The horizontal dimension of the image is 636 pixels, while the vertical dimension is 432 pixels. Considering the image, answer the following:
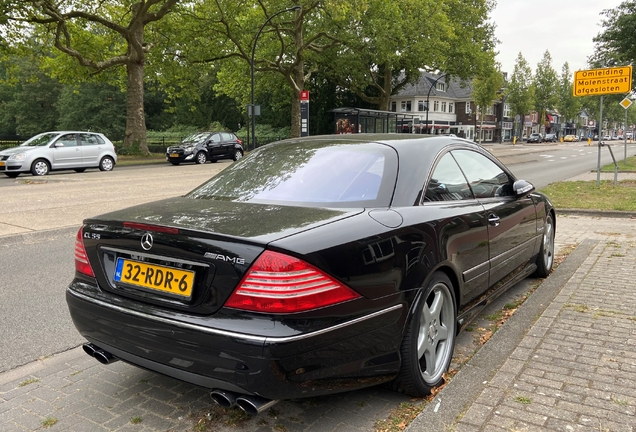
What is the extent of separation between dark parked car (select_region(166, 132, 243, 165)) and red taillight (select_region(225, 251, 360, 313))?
79.2 ft

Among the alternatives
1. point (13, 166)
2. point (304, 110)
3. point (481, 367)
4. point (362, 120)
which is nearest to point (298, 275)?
point (481, 367)

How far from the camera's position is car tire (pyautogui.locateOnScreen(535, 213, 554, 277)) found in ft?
17.7

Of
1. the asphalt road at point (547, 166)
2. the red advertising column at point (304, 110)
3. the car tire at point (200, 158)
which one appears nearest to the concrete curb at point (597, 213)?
the asphalt road at point (547, 166)

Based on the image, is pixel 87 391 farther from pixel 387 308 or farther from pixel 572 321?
pixel 572 321

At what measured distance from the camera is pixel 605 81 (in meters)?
13.6

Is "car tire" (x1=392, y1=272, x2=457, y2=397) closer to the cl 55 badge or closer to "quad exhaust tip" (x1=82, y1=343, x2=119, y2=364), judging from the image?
the cl 55 badge

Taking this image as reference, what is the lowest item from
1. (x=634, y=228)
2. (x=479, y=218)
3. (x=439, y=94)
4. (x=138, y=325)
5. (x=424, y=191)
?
(x=634, y=228)

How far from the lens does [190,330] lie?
2.40 m

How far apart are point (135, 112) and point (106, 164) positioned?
9394 mm

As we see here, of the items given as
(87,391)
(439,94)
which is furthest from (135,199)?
(439,94)

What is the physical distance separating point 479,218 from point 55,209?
30.6 ft

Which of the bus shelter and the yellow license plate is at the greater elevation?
the bus shelter

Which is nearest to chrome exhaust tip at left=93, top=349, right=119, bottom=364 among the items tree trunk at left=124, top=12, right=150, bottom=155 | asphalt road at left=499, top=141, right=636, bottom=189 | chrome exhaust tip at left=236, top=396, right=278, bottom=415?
chrome exhaust tip at left=236, top=396, right=278, bottom=415

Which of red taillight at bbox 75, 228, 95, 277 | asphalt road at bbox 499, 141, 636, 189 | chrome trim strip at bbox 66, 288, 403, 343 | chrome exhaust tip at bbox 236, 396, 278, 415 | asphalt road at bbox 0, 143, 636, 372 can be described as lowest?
asphalt road at bbox 499, 141, 636, 189
